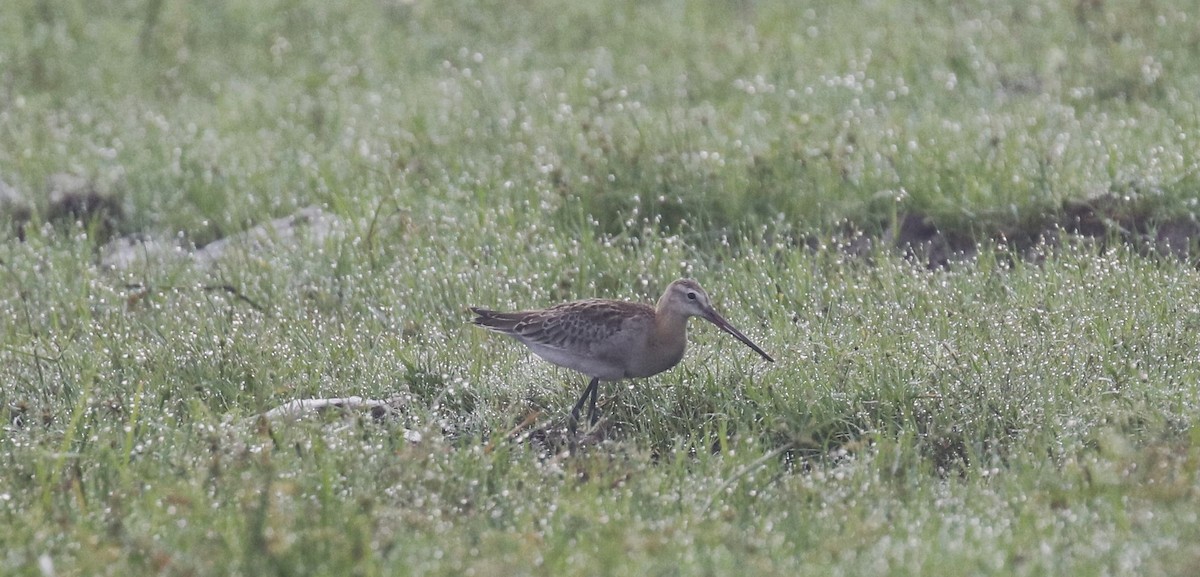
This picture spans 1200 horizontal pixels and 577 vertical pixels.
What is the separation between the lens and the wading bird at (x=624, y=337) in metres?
6.44

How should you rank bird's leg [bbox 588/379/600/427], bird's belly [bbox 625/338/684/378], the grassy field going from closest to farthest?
the grassy field, bird's belly [bbox 625/338/684/378], bird's leg [bbox 588/379/600/427]

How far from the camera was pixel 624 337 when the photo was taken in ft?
21.1

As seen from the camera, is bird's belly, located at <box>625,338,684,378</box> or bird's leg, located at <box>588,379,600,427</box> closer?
bird's belly, located at <box>625,338,684,378</box>

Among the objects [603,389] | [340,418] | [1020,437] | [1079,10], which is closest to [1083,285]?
[1020,437]

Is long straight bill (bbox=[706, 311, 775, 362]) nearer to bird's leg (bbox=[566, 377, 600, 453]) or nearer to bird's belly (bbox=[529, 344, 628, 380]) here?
bird's belly (bbox=[529, 344, 628, 380])

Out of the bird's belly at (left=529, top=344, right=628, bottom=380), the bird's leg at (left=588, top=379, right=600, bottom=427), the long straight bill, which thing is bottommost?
the bird's leg at (left=588, top=379, right=600, bottom=427)

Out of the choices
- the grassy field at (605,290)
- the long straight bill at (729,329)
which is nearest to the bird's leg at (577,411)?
the grassy field at (605,290)

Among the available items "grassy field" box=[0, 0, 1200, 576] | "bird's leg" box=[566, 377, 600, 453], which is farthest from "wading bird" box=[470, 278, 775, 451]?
"grassy field" box=[0, 0, 1200, 576]

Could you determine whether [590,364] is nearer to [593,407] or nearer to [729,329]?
[593,407]

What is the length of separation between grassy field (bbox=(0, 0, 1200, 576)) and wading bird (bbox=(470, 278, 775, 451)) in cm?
21

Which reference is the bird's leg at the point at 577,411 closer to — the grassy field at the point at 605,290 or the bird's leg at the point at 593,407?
the bird's leg at the point at 593,407

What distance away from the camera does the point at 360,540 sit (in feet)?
15.8

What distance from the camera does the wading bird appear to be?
6.44m

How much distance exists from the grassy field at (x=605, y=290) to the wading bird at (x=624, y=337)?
21cm
